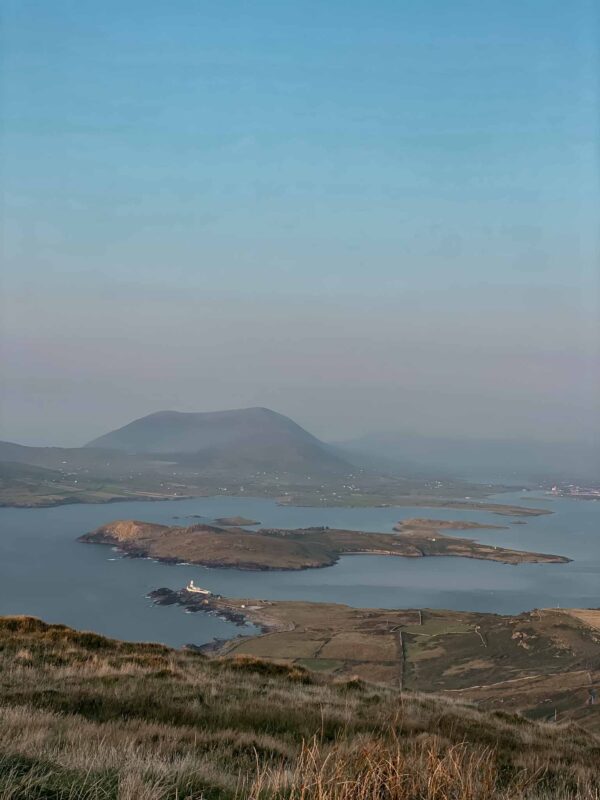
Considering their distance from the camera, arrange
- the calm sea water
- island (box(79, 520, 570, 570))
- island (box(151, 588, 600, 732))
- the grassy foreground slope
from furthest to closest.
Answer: island (box(79, 520, 570, 570)), the calm sea water, island (box(151, 588, 600, 732)), the grassy foreground slope

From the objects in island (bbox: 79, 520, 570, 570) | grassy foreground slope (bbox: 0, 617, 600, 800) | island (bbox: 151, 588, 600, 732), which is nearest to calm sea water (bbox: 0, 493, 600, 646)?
island (bbox: 79, 520, 570, 570)

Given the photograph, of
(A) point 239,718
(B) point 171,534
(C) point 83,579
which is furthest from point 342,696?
(B) point 171,534

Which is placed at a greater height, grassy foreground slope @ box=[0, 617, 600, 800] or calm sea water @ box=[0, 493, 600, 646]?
grassy foreground slope @ box=[0, 617, 600, 800]

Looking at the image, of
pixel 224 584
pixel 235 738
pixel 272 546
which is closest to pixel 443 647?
pixel 224 584

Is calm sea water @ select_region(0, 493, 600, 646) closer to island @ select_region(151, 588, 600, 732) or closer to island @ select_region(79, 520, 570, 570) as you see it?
island @ select_region(79, 520, 570, 570)

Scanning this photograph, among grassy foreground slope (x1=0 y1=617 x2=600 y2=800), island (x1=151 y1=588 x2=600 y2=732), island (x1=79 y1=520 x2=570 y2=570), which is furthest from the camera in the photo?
island (x1=79 y1=520 x2=570 y2=570)

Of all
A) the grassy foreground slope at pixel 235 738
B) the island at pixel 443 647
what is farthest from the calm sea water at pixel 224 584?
the grassy foreground slope at pixel 235 738

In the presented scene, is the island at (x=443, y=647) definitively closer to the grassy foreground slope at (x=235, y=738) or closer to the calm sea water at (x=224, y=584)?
the calm sea water at (x=224, y=584)

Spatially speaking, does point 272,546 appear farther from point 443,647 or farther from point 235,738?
point 235,738
